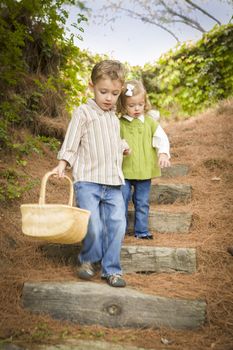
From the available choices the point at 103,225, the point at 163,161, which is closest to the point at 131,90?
the point at 163,161

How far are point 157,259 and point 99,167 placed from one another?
→ 0.87 metres

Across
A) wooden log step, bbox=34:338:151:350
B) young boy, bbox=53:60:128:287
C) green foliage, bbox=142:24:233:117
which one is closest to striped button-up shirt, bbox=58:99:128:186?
young boy, bbox=53:60:128:287

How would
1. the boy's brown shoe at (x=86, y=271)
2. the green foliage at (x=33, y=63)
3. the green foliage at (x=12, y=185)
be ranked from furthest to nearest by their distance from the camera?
the green foliage at (x=33, y=63)
the green foliage at (x=12, y=185)
the boy's brown shoe at (x=86, y=271)

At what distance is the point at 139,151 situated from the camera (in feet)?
11.7

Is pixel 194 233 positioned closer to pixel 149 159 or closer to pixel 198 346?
pixel 149 159

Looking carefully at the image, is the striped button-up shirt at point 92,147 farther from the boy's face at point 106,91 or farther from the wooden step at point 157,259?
the wooden step at point 157,259

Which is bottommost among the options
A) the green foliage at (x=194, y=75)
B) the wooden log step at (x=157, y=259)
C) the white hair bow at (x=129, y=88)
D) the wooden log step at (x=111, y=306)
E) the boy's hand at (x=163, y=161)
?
the wooden log step at (x=111, y=306)

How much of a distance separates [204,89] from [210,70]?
0.50m

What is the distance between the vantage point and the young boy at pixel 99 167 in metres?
2.95

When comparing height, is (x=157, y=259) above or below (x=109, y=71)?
below

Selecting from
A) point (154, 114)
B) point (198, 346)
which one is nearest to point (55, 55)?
point (154, 114)

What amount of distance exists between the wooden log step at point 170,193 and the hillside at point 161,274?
0.40 ft

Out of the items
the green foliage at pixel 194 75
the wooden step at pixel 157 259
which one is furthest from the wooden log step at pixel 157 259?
the green foliage at pixel 194 75

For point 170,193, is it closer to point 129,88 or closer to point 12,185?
point 129,88
